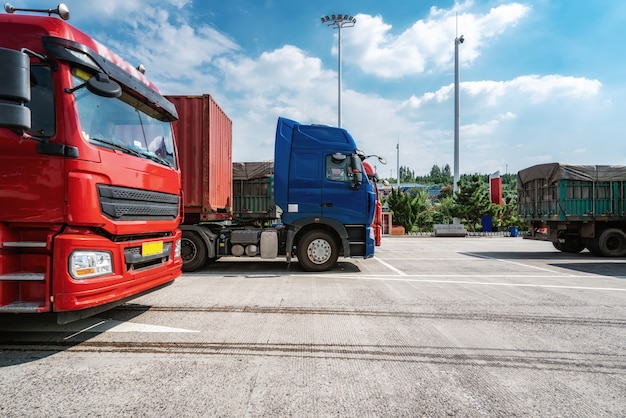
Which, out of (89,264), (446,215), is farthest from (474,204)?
(89,264)

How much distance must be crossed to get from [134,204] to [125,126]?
2.96 ft

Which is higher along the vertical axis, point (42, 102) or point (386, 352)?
point (42, 102)

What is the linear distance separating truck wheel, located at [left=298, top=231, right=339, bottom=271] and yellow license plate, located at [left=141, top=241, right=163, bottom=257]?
398cm

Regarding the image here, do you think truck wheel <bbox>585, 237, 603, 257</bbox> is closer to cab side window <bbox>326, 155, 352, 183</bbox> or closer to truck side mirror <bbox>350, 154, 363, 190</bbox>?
truck side mirror <bbox>350, 154, 363, 190</bbox>

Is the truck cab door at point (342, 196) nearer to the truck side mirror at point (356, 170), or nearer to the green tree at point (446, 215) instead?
the truck side mirror at point (356, 170)

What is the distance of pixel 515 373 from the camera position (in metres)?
2.85

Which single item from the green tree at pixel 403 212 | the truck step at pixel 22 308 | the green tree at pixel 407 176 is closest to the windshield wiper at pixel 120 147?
the truck step at pixel 22 308

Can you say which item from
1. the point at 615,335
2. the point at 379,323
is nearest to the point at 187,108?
the point at 379,323

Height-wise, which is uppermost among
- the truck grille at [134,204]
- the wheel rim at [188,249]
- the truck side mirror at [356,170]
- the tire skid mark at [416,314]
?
the truck side mirror at [356,170]

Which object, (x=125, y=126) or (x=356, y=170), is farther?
(x=356, y=170)

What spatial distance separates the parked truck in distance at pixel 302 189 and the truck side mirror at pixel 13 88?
16.1 ft

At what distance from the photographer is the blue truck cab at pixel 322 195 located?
7711mm

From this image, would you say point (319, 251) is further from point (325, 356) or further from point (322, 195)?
point (325, 356)

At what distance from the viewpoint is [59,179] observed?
303 centimetres
